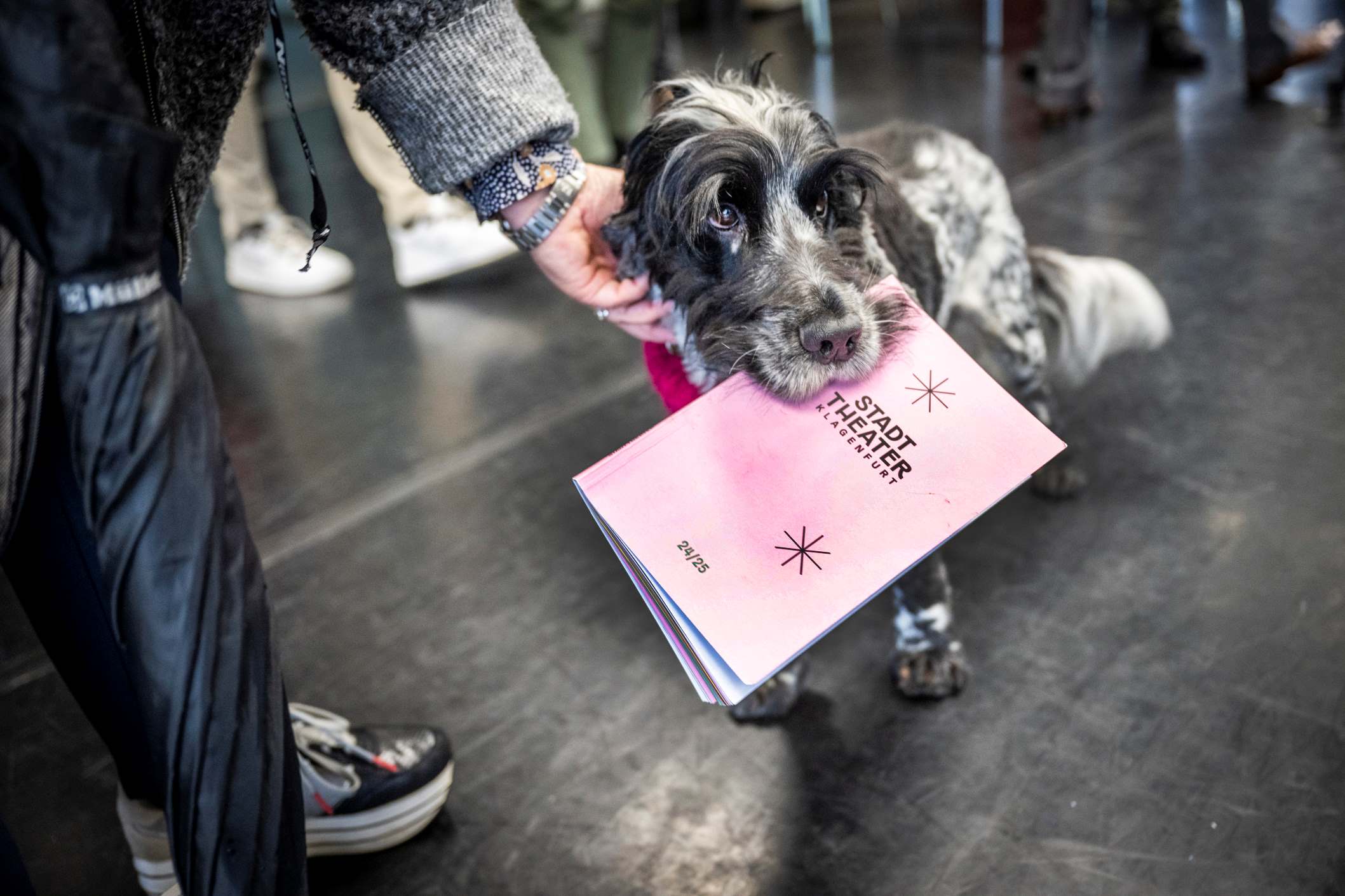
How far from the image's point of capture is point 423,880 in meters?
1.45

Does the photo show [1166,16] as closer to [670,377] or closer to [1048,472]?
[1048,472]

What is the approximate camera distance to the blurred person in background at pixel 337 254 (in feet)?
11.2

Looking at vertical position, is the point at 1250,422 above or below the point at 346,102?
below

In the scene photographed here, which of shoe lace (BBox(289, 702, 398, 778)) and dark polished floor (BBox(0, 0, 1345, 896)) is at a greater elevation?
shoe lace (BBox(289, 702, 398, 778))

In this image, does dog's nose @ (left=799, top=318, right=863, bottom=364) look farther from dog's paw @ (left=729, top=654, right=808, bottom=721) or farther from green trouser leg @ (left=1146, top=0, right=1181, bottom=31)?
green trouser leg @ (left=1146, top=0, right=1181, bottom=31)

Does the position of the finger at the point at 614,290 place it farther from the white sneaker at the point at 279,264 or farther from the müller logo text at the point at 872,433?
the white sneaker at the point at 279,264

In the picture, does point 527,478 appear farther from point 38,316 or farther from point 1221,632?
point 38,316

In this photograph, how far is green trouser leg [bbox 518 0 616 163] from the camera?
3.64 metres

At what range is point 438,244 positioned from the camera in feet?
11.4

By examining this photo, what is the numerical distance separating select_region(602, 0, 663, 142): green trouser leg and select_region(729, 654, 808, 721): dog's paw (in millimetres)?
2822

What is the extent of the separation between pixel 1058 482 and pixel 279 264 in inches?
107

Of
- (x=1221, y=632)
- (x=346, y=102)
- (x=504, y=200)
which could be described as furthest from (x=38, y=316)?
(x=346, y=102)

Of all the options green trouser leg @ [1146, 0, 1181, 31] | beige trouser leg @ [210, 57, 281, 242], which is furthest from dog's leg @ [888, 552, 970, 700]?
green trouser leg @ [1146, 0, 1181, 31]

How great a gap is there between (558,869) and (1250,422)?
178 centimetres
